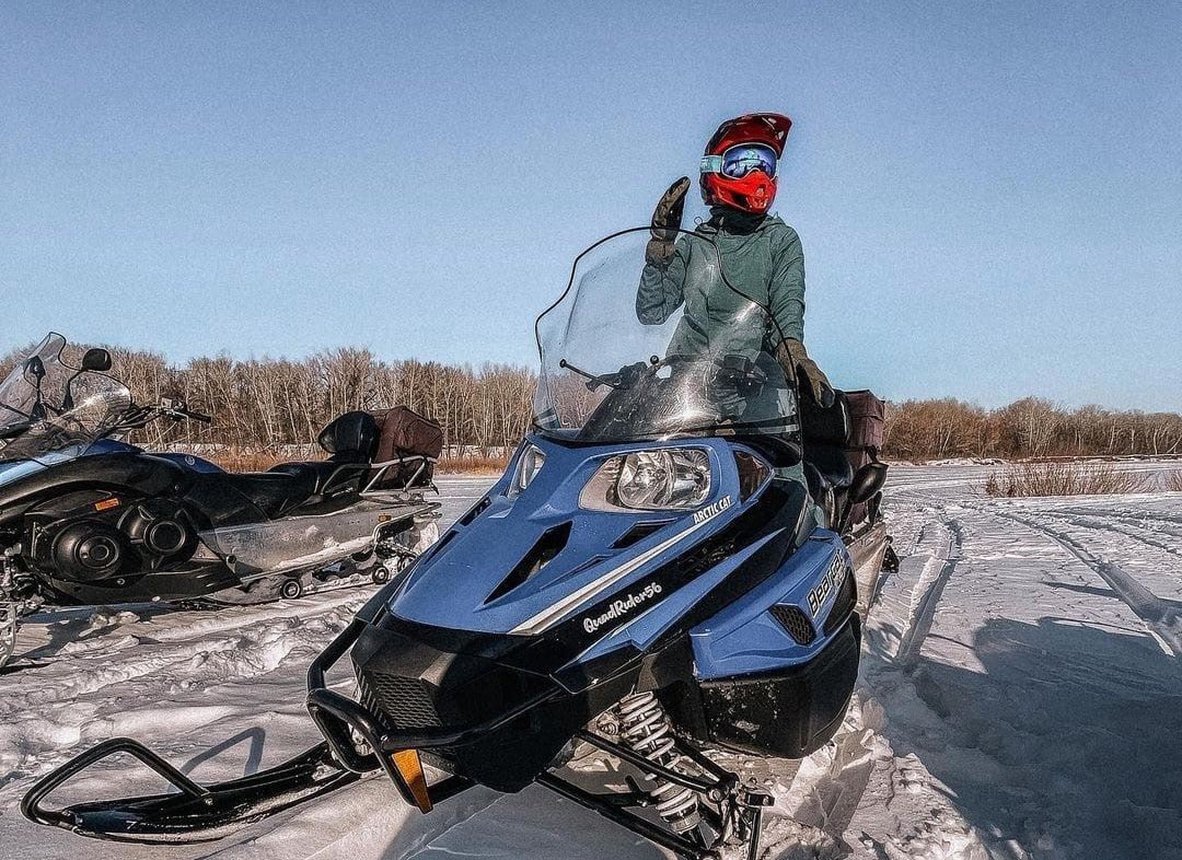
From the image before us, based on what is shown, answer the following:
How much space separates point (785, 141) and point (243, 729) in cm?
291

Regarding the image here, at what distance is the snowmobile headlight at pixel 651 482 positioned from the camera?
193cm

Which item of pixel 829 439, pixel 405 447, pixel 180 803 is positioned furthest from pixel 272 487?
pixel 829 439

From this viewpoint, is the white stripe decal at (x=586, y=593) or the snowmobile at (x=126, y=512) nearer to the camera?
the white stripe decal at (x=586, y=593)

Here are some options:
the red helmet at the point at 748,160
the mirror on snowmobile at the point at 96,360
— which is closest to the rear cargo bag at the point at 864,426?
the red helmet at the point at 748,160

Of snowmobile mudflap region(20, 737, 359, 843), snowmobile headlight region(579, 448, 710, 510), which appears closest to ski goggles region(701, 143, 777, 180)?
snowmobile headlight region(579, 448, 710, 510)

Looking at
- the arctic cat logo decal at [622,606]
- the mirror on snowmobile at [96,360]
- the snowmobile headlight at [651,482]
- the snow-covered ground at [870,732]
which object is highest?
the mirror on snowmobile at [96,360]

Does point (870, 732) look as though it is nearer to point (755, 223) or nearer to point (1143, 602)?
point (755, 223)

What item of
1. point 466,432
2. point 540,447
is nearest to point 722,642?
point 540,447

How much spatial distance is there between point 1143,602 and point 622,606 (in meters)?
4.17

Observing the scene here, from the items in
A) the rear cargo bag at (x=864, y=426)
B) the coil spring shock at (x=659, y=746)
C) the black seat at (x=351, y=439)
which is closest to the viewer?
the coil spring shock at (x=659, y=746)

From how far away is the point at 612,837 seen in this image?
2.01 meters

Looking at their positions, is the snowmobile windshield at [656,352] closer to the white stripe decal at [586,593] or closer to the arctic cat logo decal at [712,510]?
the arctic cat logo decal at [712,510]

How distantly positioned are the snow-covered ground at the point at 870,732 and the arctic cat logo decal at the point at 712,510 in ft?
2.81

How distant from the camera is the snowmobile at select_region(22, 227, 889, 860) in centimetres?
161
